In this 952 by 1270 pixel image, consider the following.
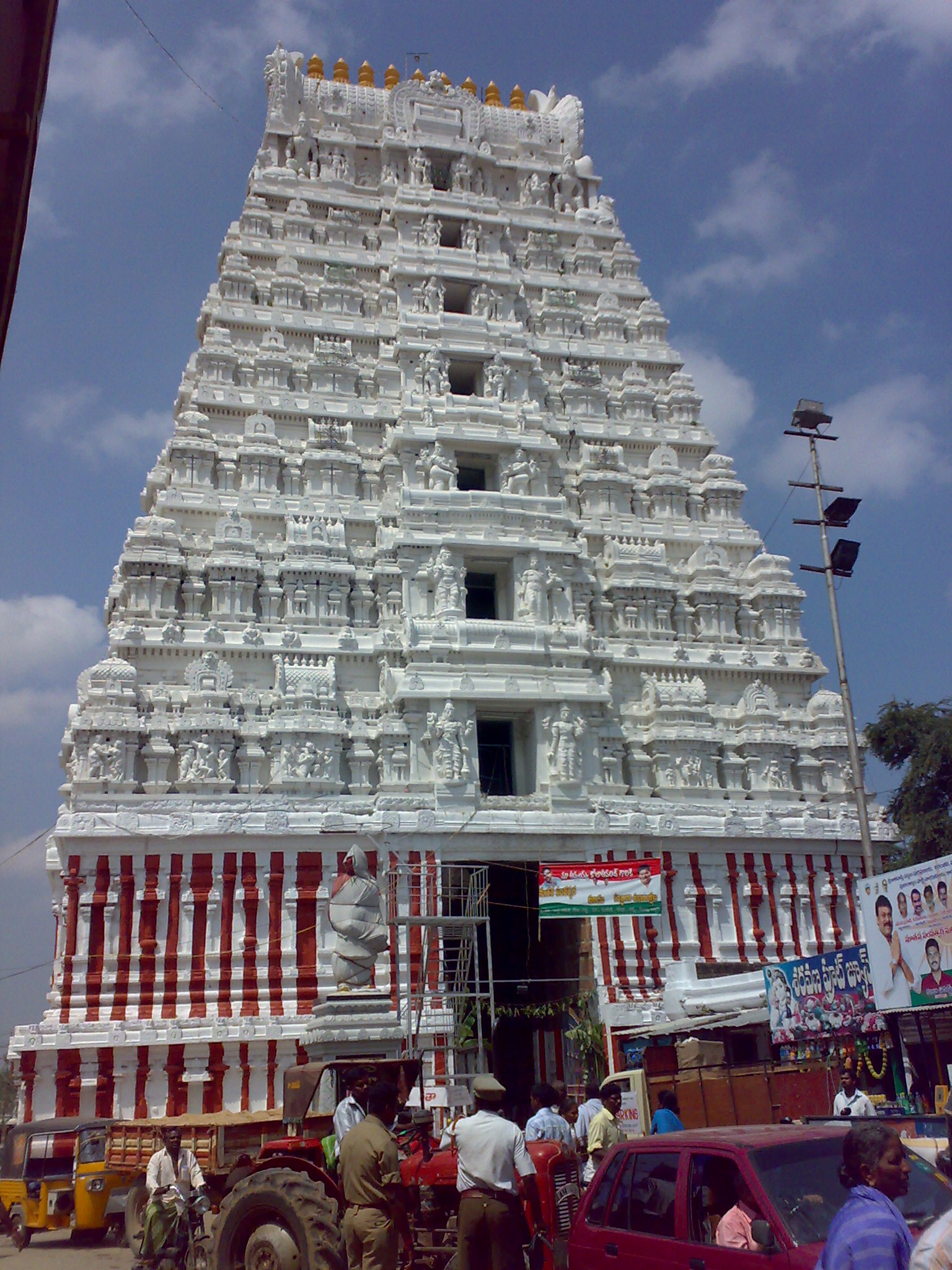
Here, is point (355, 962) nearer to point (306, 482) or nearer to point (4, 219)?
point (4, 219)

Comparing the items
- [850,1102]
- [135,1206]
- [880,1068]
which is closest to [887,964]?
[880,1068]

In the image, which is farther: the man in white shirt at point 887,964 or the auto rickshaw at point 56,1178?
the auto rickshaw at point 56,1178

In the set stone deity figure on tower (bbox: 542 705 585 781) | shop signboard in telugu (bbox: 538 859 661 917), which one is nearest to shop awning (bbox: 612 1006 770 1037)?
shop signboard in telugu (bbox: 538 859 661 917)

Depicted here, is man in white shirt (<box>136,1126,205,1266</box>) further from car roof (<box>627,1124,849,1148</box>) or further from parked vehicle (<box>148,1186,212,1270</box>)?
car roof (<box>627,1124,849,1148</box>)

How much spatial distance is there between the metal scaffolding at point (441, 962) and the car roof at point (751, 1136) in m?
12.9

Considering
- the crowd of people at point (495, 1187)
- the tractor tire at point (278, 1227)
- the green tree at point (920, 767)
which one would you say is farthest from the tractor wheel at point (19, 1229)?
the green tree at point (920, 767)

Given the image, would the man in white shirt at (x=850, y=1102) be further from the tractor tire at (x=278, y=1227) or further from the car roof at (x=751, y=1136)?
the tractor tire at (x=278, y=1227)

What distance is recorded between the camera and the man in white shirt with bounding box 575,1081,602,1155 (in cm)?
1274

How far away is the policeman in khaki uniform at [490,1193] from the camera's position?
289 inches

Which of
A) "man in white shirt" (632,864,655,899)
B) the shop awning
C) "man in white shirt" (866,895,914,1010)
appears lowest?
the shop awning

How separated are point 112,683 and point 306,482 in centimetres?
848

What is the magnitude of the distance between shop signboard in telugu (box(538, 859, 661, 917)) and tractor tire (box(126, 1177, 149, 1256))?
381 inches

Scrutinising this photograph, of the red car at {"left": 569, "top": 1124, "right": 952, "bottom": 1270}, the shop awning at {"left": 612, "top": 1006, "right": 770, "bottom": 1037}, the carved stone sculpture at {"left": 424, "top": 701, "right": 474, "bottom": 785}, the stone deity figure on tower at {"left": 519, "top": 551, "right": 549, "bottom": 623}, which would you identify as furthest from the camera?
Result: the stone deity figure on tower at {"left": 519, "top": 551, "right": 549, "bottom": 623}

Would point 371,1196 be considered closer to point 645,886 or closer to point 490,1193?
point 490,1193
